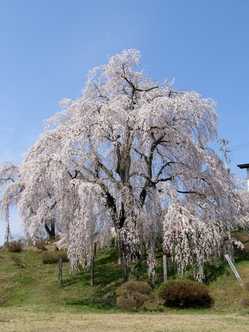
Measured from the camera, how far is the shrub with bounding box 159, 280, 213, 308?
17.9m

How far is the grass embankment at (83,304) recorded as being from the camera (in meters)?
12.0

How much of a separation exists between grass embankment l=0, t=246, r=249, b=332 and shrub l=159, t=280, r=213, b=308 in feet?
2.34

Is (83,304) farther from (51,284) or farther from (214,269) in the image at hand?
(214,269)

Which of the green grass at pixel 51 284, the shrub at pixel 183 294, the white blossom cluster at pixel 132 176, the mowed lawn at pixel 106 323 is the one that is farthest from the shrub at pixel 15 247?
the mowed lawn at pixel 106 323

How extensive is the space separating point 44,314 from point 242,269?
10.5 metres

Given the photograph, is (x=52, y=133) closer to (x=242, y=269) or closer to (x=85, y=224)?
(x=85, y=224)

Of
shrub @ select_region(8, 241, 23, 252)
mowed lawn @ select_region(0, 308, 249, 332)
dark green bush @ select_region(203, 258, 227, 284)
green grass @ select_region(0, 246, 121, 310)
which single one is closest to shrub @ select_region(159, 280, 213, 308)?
green grass @ select_region(0, 246, 121, 310)

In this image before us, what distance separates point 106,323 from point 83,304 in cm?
709

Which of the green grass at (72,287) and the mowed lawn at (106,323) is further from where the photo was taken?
the green grass at (72,287)

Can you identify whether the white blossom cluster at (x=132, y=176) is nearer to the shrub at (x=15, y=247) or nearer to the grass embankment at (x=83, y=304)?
the grass embankment at (x=83, y=304)

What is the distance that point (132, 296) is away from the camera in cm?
1755

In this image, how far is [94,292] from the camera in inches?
880

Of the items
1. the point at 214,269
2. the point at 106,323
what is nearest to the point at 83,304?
the point at 214,269

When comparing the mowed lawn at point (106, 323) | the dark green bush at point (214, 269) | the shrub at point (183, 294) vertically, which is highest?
the dark green bush at point (214, 269)
